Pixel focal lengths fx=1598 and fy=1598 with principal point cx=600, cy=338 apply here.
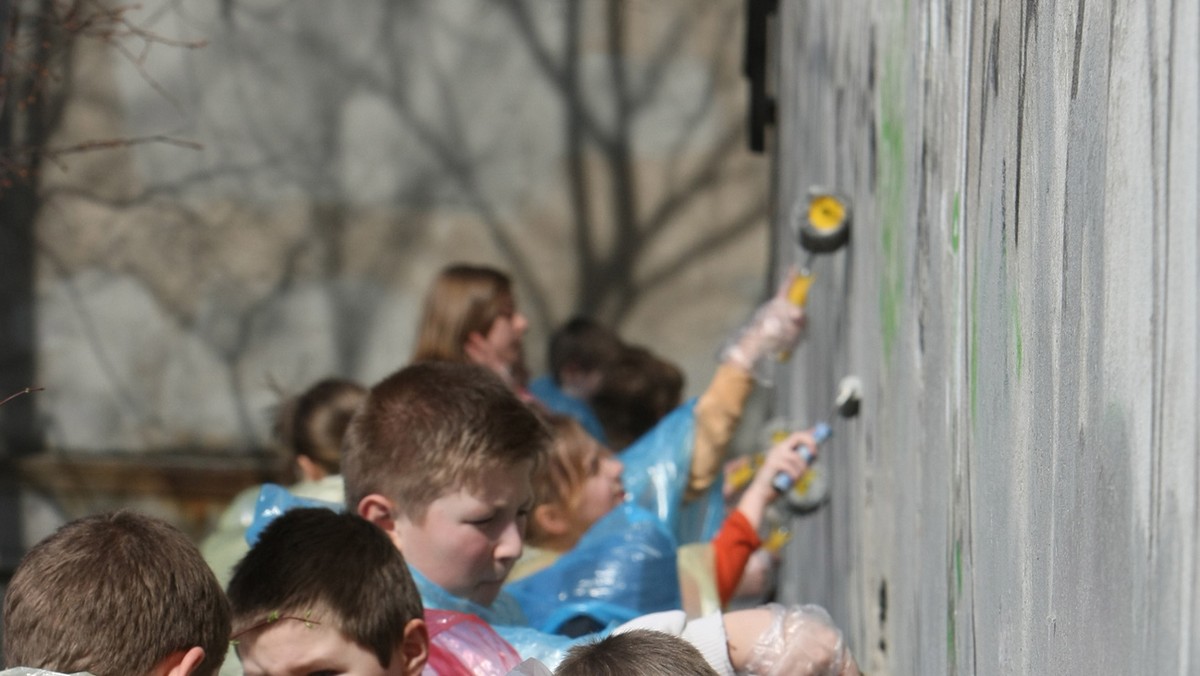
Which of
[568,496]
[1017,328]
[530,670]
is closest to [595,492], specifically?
[568,496]

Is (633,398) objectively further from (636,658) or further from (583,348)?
(636,658)

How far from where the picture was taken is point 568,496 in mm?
3713

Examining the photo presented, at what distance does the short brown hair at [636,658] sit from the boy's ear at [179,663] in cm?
44

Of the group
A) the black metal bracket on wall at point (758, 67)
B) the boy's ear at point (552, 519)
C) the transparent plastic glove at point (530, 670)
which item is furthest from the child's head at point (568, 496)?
the black metal bracket on wall at point (758, 67)

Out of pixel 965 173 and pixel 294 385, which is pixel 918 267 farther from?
pixel 294 385

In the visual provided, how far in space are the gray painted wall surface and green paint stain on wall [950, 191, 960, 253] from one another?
0.04 ft

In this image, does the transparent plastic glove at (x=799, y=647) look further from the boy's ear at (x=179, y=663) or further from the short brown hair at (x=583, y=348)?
the short brown hair at (x=583, y=348)

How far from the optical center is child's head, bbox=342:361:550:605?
2.62 meters

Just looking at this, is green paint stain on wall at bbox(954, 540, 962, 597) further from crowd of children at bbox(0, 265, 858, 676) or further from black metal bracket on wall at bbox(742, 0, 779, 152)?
black metal bracket on wall at bbox(742, 0, 779, 152)

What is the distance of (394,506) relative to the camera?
269 centimetres

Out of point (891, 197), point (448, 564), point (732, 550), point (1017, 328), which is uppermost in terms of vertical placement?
point (891, 197)

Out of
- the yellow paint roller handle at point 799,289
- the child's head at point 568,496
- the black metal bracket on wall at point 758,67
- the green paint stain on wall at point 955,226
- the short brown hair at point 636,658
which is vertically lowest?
the child's head at point 568,496

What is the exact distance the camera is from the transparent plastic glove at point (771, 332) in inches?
169

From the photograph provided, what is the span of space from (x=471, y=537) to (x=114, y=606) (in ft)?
2.72
